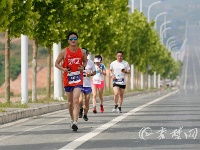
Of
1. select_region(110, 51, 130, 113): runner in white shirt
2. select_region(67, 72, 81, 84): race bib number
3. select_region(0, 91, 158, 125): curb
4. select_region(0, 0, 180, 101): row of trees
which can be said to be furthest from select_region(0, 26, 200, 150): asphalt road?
select_region(110, 51, 130, 113): runner in white shirt

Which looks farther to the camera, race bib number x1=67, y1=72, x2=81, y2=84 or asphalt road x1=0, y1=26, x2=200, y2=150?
race bib number x1=67, y1=72, x2=81, y2=84

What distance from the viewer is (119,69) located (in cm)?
2869

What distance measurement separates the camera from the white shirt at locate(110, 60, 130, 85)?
28.7 m

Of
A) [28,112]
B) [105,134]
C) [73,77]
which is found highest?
[73,77]

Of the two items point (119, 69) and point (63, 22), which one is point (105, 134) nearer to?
point (119, 69)

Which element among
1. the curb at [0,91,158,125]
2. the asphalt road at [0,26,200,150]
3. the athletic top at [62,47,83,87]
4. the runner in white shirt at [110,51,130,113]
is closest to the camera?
the asphalt road at [0,26,200,150]

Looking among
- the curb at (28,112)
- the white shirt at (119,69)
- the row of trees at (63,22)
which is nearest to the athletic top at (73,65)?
the curb at (28,112)

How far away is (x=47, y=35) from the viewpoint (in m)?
34.7

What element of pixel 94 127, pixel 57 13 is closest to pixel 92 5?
pixel 57 13

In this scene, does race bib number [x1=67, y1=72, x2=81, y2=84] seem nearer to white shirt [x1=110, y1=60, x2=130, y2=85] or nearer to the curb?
the curb

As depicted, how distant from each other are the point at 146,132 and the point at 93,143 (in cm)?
275

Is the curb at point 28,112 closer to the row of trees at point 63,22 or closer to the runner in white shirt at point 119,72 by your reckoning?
the row of trees at point 63,22

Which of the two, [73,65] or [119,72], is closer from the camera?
[73,65]

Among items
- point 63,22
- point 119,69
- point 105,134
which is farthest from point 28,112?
point 63,22
